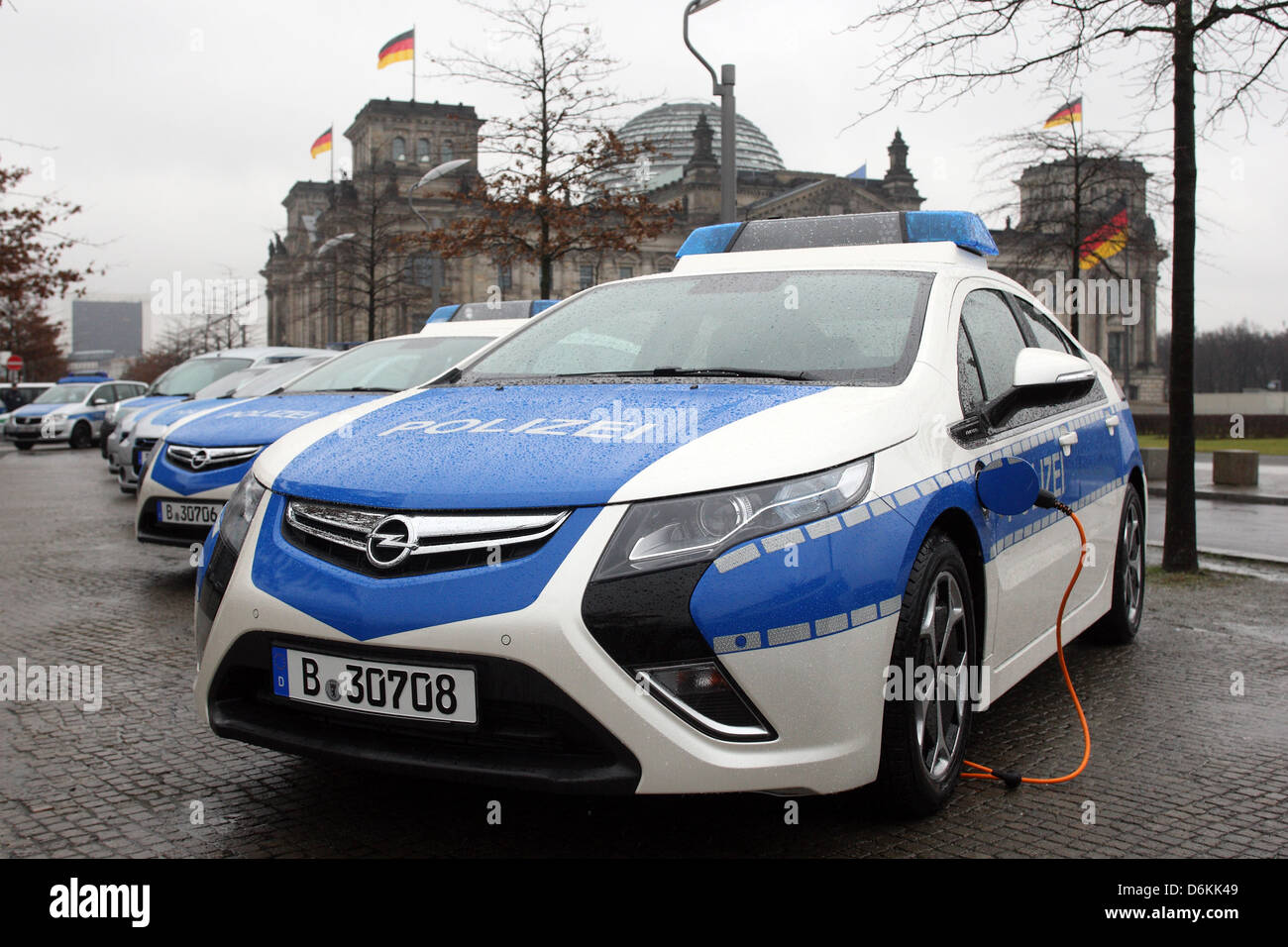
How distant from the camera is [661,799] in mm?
3559

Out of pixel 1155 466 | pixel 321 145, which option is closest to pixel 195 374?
pixel 1155 466

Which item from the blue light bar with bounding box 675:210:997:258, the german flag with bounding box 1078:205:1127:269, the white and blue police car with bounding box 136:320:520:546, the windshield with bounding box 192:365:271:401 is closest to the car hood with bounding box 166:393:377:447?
the white and blue police car with bounding box 136:320:520:546

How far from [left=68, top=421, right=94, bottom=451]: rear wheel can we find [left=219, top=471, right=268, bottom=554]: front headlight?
1284 inches

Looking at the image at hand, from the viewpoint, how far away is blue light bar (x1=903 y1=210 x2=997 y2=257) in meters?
4.99

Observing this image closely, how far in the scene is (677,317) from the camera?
4.44 metres

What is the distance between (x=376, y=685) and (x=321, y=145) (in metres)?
66.2

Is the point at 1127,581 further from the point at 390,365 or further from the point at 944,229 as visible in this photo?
the point at 390,365

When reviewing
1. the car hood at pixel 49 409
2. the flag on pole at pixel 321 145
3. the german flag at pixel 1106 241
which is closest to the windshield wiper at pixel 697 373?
the german flag at pixel 1106 241

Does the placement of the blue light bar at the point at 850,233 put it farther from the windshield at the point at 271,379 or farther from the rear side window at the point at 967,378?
the windshield at the point at 271,379

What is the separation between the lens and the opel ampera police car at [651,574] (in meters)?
2.85

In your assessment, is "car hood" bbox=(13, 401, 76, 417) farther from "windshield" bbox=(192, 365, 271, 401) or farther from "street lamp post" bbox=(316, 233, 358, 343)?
"windshield" bbox=(192, 365, 271, 401)

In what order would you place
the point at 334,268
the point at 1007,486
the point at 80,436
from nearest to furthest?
the point at 1007,486
the point at 80,436
the point at 334,268

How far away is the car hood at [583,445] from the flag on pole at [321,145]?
212 feet
